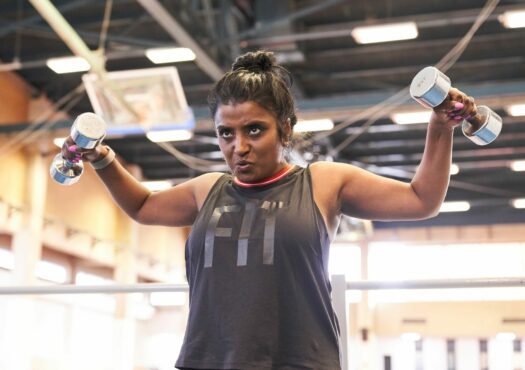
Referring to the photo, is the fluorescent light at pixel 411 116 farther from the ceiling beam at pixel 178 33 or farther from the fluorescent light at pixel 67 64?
the fluorescent light at pixel 67 64

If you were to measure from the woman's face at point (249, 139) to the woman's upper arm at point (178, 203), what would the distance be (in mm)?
149

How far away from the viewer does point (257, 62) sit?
1.48m

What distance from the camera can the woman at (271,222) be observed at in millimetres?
1317

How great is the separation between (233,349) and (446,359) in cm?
126

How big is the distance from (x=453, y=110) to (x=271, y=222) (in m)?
A: 0.38

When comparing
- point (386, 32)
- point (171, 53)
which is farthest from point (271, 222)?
point (171, 53)

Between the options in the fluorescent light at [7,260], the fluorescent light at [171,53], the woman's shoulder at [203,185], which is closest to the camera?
the woman's shoulder at [203,185]

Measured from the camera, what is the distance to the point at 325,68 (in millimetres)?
9359

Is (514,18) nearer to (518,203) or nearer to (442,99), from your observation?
(442,99)

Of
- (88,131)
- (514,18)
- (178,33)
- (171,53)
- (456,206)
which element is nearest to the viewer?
(88,131)

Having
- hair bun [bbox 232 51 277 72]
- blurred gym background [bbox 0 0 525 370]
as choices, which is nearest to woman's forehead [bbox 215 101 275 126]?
hair bun [bbox 232 51 277 72]

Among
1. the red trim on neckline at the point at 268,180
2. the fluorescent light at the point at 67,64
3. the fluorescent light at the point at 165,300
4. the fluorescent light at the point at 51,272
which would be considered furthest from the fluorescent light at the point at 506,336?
the fluorescent light at the point at 165,300

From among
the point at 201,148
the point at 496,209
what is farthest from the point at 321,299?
the point at 496,209

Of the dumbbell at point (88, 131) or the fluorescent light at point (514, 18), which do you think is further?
the fluorescent light at point (514, 18)
